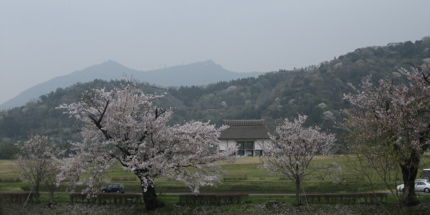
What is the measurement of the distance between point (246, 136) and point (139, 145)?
42.3 metres

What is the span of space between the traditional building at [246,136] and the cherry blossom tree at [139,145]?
38.7 meters

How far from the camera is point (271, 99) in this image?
406 ft

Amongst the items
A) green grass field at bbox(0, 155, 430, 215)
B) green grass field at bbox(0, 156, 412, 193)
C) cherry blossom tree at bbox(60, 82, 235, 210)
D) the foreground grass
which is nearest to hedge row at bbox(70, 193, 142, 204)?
the foreground grass

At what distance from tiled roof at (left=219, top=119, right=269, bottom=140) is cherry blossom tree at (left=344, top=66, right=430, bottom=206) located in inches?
1610

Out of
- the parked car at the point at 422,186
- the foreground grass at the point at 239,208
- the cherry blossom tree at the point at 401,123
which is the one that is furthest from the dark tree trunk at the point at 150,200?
the parked car at the point at 422,186

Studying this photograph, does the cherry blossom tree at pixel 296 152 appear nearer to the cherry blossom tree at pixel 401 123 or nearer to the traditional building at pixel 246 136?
the cherry blossom tree at pixel 401 123

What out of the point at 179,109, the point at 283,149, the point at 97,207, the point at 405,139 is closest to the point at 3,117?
the point at 179,109

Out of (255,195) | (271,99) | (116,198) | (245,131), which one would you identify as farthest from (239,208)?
(271,99)

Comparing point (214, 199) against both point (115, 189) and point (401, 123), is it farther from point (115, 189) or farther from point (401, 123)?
point (401, 123)

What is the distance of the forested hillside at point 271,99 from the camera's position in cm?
9538

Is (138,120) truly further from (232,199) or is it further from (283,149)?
(283,149)

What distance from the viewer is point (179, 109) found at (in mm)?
134875

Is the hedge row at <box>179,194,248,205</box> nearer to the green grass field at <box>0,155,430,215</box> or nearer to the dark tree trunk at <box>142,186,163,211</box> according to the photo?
the green grass field at <box>0,155,430,215</box>

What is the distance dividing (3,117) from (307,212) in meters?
100
